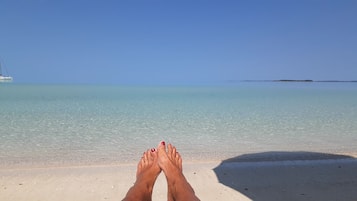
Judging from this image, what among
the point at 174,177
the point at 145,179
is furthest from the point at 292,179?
the point at 145,179

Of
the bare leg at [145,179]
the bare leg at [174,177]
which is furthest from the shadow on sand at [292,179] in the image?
the bare leg at [145,179]

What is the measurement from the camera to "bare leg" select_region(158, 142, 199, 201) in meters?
2.19

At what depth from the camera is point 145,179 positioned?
102 inches

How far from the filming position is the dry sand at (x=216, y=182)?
2918 millimetres

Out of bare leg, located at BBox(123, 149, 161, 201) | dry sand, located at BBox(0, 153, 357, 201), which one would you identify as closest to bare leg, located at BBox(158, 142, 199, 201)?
bare leg, located at BBox(123, 149, 161, 201)

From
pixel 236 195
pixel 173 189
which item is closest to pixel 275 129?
pixel 236 195

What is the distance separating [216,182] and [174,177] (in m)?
0.95

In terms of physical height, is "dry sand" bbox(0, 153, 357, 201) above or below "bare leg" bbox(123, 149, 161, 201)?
below

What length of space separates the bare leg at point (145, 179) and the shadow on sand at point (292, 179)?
904 mm

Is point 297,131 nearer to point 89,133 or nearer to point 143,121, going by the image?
point 143,121

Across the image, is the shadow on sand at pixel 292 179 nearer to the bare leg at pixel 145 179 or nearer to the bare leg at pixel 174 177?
the bare leg at pixel 174 177

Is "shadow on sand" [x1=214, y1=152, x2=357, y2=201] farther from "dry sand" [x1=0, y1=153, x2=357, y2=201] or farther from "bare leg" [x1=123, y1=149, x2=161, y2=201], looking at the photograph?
"bare leg" [x1=123, y1=149, x2=161, y2=201]

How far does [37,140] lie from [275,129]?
560cm

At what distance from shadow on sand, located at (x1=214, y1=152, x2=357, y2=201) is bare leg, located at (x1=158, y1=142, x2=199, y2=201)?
0.76m
